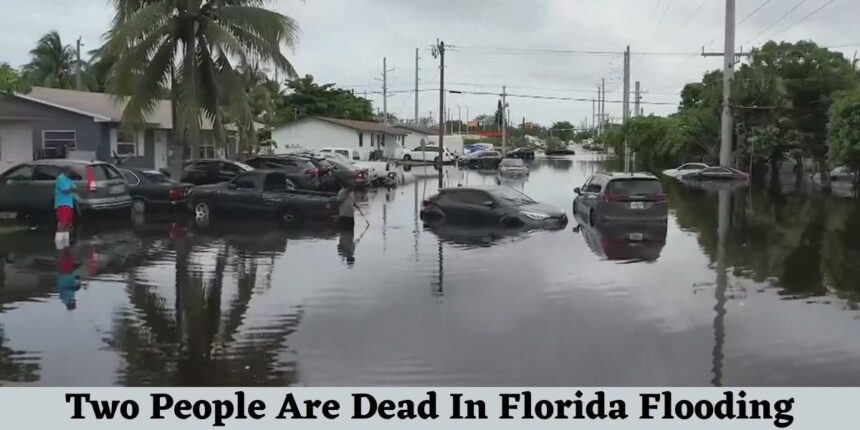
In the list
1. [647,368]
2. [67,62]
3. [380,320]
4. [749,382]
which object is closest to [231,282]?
[380,320]

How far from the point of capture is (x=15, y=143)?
33.4 meters

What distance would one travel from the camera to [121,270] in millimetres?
14352

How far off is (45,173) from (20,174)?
→ 0.76m

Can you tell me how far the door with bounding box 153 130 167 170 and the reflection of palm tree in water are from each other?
2715 centimetres

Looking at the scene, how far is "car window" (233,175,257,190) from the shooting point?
22.5 meters

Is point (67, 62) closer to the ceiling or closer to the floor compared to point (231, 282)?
closer to the ceiling

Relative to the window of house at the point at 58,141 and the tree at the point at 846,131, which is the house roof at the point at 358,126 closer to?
the window of house at the point at 58,141

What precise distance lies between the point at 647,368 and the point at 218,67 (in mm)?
24472

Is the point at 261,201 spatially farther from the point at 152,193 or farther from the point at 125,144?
the point at 125,144

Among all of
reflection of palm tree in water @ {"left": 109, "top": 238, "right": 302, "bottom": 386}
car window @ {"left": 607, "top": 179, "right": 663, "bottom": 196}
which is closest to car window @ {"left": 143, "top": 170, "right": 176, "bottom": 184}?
reflection of palm tree in water @ {"left": 109, "top": 238, "right": 302, "bottom": 386}

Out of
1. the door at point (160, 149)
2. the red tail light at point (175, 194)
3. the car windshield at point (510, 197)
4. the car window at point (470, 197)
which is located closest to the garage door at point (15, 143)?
the door at point (160, 149)

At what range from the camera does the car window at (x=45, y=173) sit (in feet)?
69.0

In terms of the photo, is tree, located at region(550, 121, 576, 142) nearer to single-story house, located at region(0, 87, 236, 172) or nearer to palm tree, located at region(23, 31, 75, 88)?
palm tree, located at region(23, 31, 75, 88)

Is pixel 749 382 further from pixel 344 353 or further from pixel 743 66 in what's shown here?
pixel 743 66
